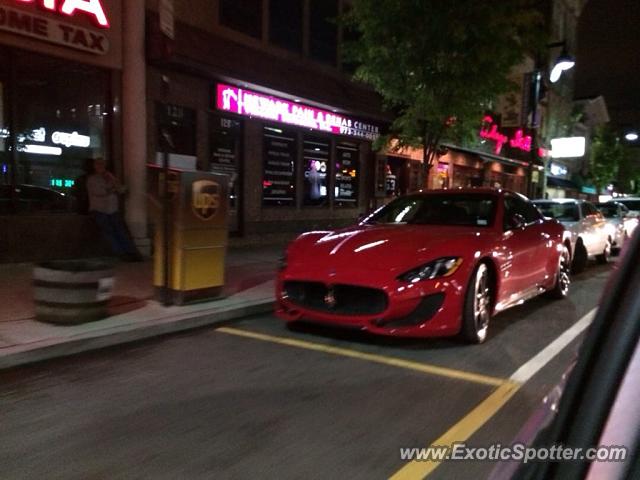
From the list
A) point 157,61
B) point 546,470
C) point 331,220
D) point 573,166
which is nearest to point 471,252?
point 546,470

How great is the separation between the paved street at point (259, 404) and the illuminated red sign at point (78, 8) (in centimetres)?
592

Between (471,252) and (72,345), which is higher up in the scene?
(471,252)

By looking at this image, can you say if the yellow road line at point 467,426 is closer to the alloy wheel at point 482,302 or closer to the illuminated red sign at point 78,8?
the alloy wheel at point 482,302

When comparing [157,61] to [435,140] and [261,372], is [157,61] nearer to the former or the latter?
[435,140]

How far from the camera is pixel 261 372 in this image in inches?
189

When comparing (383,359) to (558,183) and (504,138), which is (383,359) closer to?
(504,138)

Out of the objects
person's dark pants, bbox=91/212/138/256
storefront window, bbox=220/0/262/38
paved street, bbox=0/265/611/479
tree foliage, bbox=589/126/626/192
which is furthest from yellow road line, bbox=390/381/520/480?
tree foliage, bbox=589/126/626/192

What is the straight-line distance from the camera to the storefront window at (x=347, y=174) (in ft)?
53.9

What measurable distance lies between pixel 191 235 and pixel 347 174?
34.7ft

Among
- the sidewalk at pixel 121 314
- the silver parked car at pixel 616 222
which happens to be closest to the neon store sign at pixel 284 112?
the sidewalk at pixel 121 314

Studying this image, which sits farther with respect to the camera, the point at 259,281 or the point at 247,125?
the point at 247,125

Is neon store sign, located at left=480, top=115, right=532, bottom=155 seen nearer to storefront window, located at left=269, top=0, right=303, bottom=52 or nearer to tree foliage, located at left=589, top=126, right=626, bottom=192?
storefront window, located at left=269, top=0, right=303, bottom=52

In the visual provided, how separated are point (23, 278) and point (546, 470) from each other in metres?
8.21

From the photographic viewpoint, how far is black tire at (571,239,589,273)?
1088 centimetres
